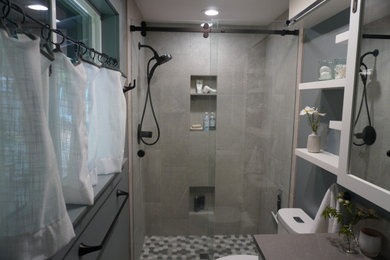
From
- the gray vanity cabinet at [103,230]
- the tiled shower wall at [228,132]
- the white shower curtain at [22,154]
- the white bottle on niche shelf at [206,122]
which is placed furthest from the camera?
the white bottle on niche shelf at [206,122]

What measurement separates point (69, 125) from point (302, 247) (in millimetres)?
1215

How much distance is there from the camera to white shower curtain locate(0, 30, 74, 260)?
0.59 metres

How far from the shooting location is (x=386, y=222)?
4.07ft

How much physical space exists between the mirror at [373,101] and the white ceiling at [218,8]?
50.8 inches

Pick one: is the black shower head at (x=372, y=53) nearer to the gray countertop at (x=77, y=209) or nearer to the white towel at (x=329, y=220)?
the white towel at (x=329, y=220)

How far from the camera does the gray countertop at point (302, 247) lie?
1.18 meters

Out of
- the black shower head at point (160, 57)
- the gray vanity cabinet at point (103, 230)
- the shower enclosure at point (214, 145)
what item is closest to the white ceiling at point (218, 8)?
the shower enclosure at point (214, 145)

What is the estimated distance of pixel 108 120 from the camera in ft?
4.64

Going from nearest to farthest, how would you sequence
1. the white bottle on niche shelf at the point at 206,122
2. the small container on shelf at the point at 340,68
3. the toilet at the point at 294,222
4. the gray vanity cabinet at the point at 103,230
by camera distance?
the gray vanity cabinet at the point at 103,230 → the small container on shelf at the point at 340,68 → the toilet at the point at 294,222 → the white bottle on niche shelf at the point at 206,122

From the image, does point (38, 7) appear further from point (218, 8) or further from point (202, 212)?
point (202, 212)

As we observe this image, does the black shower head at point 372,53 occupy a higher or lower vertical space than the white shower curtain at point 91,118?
higher

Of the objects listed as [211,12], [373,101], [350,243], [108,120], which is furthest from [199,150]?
[373,101]

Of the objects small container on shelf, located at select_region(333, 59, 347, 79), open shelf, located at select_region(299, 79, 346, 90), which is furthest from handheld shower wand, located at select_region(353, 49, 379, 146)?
small container on shelf, located at select_region(333, 59, 347, 79)

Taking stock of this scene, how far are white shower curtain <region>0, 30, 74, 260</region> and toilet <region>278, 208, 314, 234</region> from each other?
1710 millimetres
